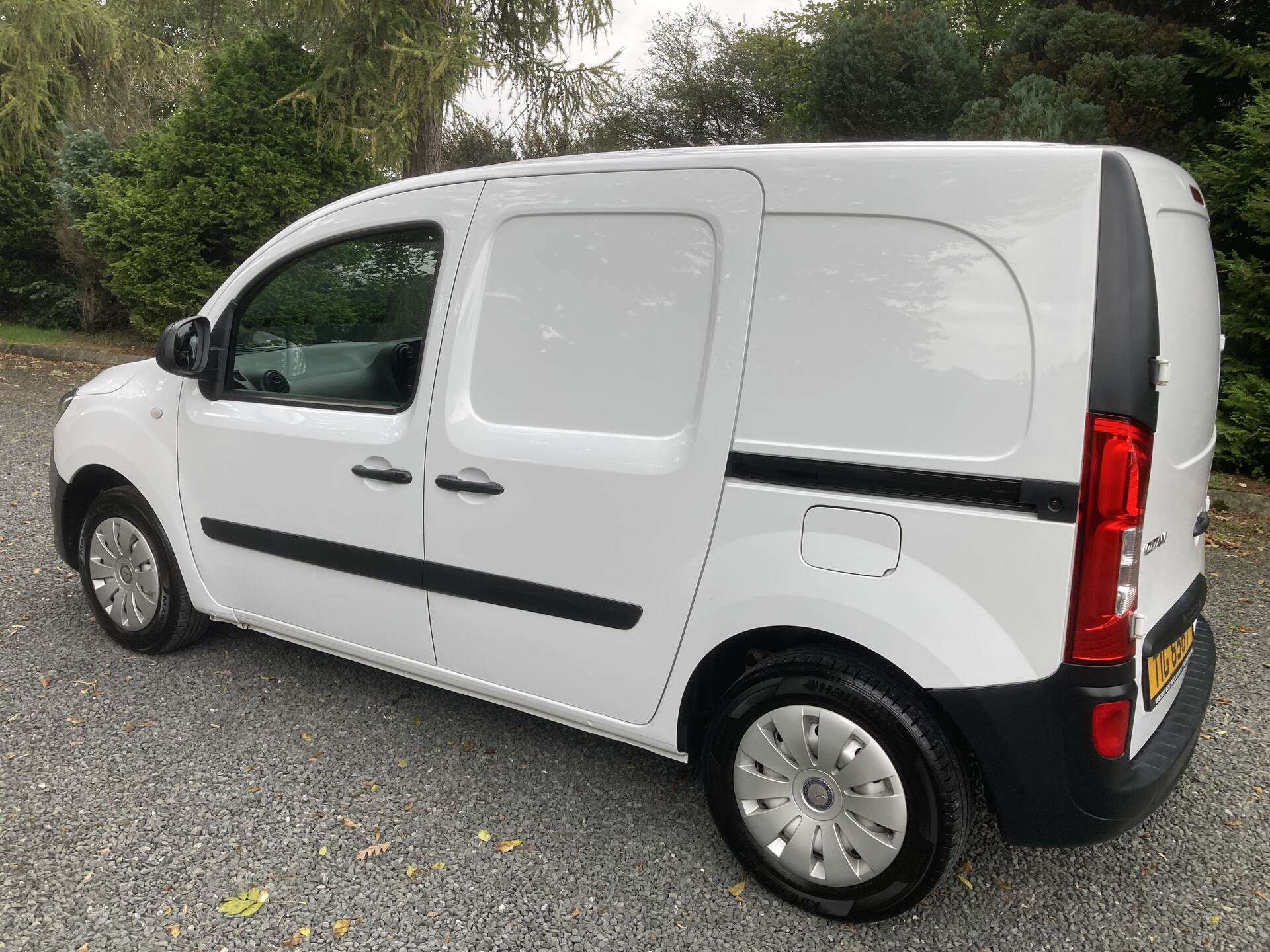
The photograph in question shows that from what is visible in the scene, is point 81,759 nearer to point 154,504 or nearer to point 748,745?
point 154,504

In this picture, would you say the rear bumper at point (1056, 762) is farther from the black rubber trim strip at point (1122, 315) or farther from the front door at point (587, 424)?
the front door at point (587, 424)

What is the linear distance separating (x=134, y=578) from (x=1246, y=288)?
22.6 ft

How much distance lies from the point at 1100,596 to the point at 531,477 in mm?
1426

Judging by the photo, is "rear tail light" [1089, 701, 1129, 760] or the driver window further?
the driver window

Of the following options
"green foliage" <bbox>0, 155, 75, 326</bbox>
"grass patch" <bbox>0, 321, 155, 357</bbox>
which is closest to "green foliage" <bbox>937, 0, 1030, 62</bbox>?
"grass patch" <bbox>0, 321, 155, 357</bbox>

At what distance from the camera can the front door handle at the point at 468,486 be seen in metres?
2.67

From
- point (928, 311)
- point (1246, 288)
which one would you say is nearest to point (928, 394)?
point (928, 311)

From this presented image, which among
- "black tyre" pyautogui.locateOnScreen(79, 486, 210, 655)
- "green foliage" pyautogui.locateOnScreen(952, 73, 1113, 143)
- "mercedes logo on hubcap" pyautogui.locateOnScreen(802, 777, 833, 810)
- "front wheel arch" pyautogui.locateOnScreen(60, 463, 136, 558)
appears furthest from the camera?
"green foliage" pyautogui.locateOnScreen(952, 73, 1113, 143)

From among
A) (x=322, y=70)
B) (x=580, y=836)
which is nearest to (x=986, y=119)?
(x=322, y=70)

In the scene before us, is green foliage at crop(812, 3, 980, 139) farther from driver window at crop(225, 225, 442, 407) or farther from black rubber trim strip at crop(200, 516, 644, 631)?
black rubber trim strip at crop(200, 516, 644, 631)

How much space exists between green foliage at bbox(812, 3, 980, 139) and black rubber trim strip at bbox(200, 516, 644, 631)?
9.64m

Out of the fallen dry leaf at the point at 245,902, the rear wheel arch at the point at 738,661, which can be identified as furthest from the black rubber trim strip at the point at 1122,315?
the fallen dry leaf at the point at 245,902

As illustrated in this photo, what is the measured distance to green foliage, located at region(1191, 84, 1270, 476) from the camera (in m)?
6.36

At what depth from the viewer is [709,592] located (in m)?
2.37
